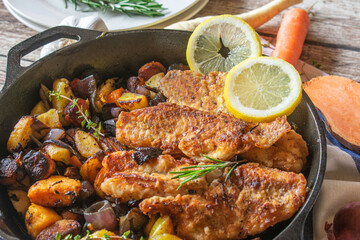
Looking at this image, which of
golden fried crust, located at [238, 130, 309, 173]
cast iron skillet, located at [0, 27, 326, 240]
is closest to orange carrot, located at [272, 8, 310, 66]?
cast iron skillet, located at [0, 27, 326, 240]

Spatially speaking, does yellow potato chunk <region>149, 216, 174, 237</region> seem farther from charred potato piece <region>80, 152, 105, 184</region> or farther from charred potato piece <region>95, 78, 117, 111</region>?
charred potato piece <region>95, 78, 117, 111</region>

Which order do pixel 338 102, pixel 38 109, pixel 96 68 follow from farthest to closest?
pixel 338 102, pixel 96 68, pixel 38 109

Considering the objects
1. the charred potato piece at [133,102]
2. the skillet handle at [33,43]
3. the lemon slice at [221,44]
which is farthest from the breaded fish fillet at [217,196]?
the skillet handle at [33,43]

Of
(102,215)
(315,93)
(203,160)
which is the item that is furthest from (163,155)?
(315,93)

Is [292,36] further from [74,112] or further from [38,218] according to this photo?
[38,218]

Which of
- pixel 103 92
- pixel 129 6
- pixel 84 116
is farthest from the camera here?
pixel 129 6

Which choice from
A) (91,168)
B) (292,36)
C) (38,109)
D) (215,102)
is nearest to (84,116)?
(91,168)
